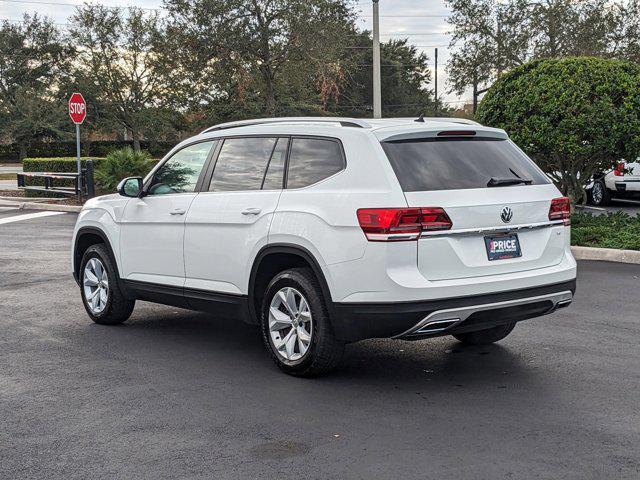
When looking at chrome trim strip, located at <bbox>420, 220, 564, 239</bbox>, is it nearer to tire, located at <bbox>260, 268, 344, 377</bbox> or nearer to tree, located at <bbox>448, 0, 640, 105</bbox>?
tire, located at <bbox>260, 268, 344, 377</bbox>

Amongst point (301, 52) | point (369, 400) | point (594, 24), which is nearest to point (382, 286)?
point (369, 400)

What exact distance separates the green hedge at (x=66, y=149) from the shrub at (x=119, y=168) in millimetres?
43400

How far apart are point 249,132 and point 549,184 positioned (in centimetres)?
237

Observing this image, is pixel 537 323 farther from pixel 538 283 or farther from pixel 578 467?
pixel 578 467

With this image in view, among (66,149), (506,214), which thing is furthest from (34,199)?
(66,149)

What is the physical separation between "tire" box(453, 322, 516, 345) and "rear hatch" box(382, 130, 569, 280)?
105cm

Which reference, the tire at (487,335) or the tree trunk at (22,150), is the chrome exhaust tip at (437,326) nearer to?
the tire at (487,335)

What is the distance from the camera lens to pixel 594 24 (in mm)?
45406

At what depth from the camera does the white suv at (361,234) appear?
573 cm

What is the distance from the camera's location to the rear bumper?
225 inches

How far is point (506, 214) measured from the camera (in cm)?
605

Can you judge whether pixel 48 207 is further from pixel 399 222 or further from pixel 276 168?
pixel 399 222

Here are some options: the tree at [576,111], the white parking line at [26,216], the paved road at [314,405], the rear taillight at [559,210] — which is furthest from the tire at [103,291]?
the white parking line at [26,216]

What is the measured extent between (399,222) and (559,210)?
154 centimetres
